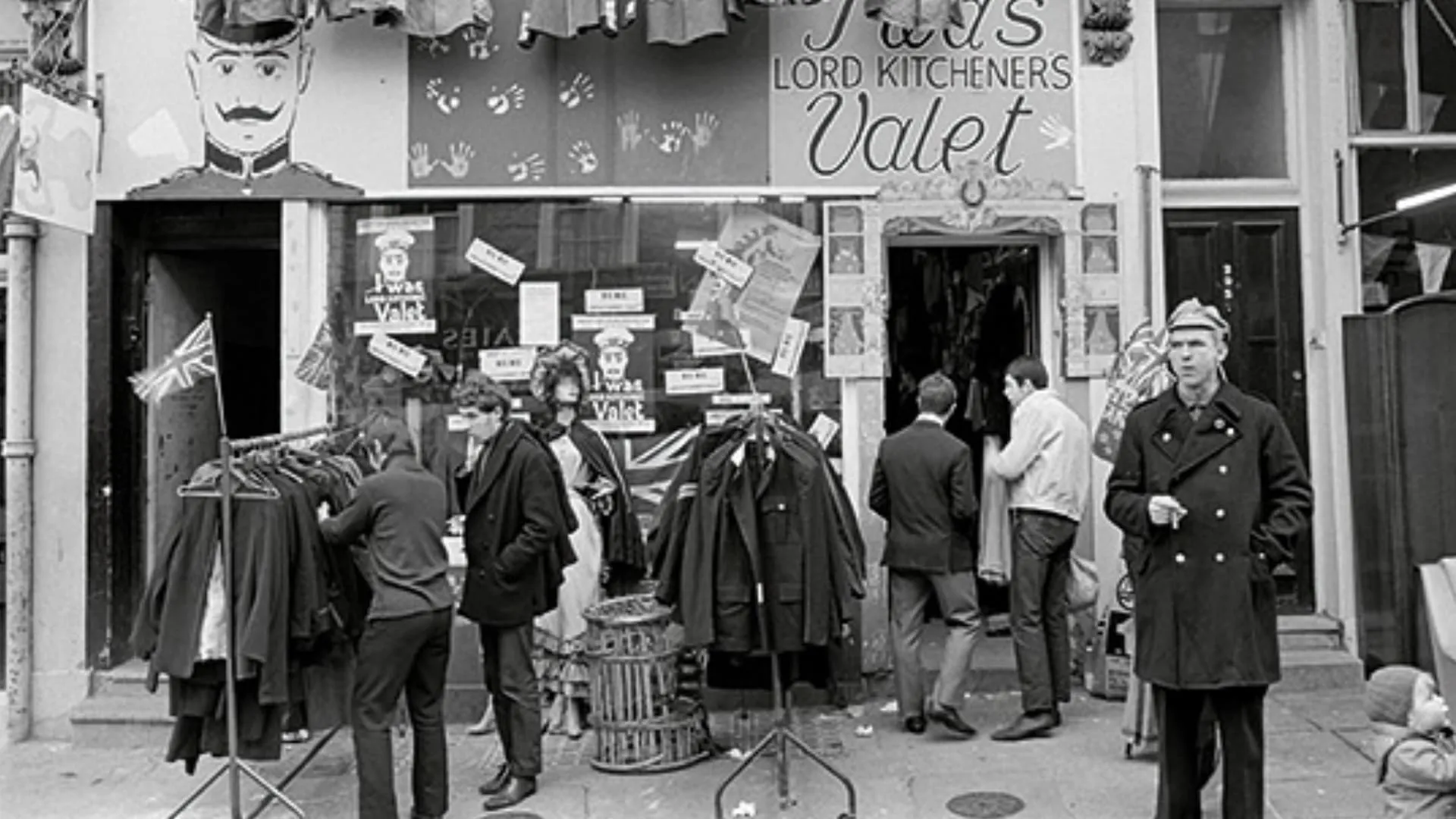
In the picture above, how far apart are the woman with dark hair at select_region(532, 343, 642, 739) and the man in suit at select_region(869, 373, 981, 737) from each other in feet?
5.29

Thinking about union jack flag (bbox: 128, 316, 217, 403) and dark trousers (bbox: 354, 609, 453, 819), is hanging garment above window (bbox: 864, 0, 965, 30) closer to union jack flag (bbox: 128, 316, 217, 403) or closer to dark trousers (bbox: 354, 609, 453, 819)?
union jack flag (bbox: 128, 316, 217, 403)

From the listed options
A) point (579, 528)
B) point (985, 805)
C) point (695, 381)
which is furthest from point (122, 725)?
point (985, 805)

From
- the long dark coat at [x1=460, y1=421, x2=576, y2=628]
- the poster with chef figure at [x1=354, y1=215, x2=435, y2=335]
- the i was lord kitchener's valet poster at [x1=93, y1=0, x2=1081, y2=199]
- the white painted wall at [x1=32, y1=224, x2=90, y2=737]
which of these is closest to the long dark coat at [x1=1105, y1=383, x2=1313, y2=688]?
the long dark coat at [x1=460, y1=421, x2=576, y2=628]

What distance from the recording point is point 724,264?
844cm

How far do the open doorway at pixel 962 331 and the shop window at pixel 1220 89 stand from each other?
4.77 feet

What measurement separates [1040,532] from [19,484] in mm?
6245

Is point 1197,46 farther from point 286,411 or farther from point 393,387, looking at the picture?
point 286,411

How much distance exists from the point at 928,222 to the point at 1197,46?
244 centimetres

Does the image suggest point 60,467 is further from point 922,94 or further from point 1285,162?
point 1285,162

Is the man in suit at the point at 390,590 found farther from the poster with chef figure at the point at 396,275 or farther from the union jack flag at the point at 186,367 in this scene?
the poster with chef figure at the point at 396,275

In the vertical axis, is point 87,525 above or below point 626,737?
above

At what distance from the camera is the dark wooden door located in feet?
28.3

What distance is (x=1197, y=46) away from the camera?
8.96 m

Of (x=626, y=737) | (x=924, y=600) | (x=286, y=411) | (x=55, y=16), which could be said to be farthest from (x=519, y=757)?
(x=55, y=16)
